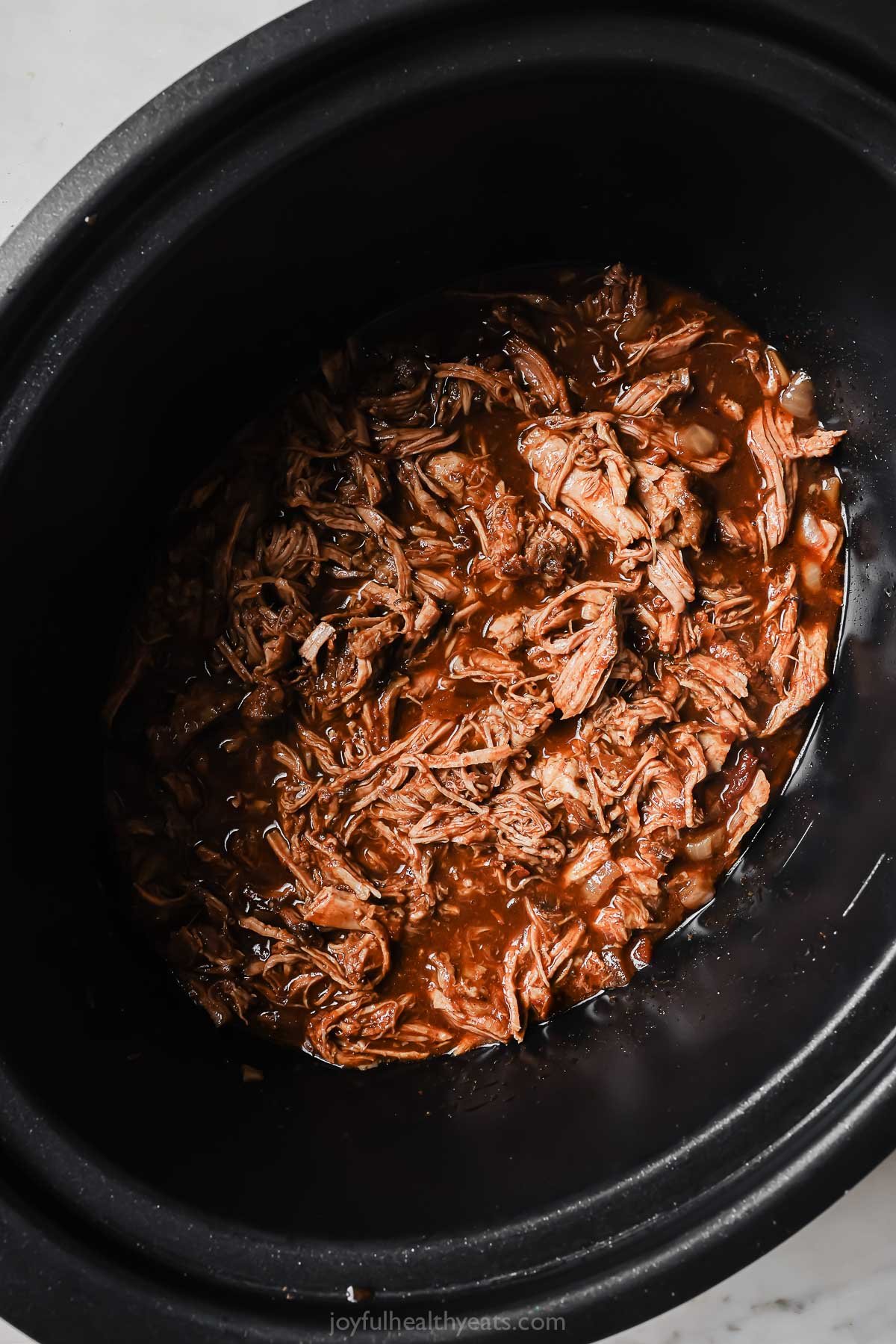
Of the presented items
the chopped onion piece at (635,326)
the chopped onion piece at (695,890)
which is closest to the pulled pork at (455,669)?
the chopped onion piece at (635,326)

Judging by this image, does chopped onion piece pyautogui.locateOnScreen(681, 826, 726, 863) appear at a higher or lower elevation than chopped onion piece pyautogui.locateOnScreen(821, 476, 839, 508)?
lower

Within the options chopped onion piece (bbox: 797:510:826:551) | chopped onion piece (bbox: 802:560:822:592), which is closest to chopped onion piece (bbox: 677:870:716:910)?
chopped onion piece (bbox: 802:560:822:592)

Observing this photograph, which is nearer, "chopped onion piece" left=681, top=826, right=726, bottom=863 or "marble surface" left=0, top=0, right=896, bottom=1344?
"marble surface" left=0, top=0, right=896, bottom=1344

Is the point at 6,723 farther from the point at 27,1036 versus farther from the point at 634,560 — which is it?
the point at 634,560

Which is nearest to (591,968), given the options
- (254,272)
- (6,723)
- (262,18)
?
(6,723)

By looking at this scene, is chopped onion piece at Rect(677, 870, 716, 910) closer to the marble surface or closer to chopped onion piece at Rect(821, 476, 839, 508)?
chopped onion piece at Rect(821, 476, 839, 508)

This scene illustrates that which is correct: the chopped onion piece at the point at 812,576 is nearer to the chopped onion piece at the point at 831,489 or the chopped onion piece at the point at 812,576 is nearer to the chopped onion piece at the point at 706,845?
the chopped onion piece at the point at 831,489

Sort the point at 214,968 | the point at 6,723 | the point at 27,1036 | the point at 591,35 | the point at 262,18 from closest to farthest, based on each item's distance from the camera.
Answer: the point at 591,35, the point at 27,1036, the point at 6,723, the point at 262,18, the point at 214,968

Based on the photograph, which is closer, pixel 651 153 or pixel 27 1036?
pixel 27 1036
